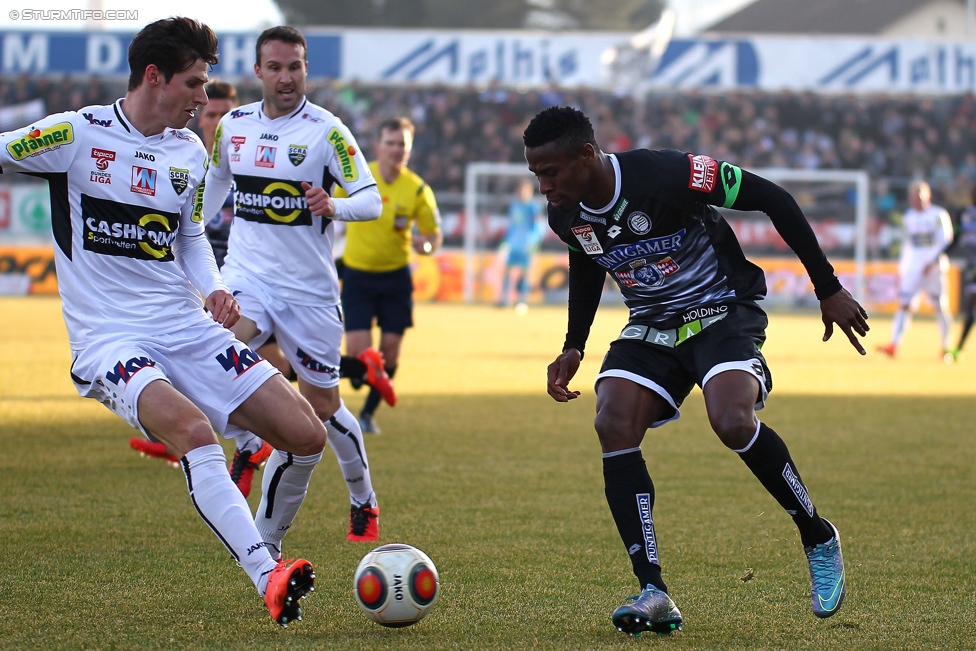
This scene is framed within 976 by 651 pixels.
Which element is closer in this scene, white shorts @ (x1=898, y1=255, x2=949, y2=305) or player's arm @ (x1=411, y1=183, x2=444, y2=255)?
player's arm @ (x1=411, y1=183, x2=444, y2=255)

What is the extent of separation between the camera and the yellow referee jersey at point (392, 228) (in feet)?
30.2

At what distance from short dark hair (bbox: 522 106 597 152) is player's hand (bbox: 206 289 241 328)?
50.0 inches

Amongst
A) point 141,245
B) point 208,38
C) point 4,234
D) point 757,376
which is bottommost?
point 4,234

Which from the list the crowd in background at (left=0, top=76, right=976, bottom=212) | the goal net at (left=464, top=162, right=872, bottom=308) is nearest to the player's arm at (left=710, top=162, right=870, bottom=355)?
the goal net at (left=464, top=162, right=872, bottom=308)

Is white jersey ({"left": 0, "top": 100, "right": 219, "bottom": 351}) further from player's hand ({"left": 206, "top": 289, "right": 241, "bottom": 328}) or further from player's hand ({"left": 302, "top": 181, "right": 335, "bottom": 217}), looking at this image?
player's hand ({"left": 302, "top": 181, "right": 335, "bottom": 217})

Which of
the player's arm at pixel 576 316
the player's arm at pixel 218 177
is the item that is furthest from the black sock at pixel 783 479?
the player's arm at pixel 218 177

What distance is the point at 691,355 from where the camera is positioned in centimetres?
449

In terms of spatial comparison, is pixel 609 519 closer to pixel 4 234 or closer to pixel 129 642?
pixel 129 642

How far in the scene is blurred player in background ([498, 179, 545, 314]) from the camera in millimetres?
24516

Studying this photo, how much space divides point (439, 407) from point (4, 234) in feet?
63.3

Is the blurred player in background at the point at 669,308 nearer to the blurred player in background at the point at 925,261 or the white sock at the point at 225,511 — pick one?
the white sock at the point at 225,511

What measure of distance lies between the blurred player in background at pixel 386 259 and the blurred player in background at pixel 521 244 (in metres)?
14.9

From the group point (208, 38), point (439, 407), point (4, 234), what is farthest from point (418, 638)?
point (4, 234)

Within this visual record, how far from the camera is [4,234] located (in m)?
26.7
